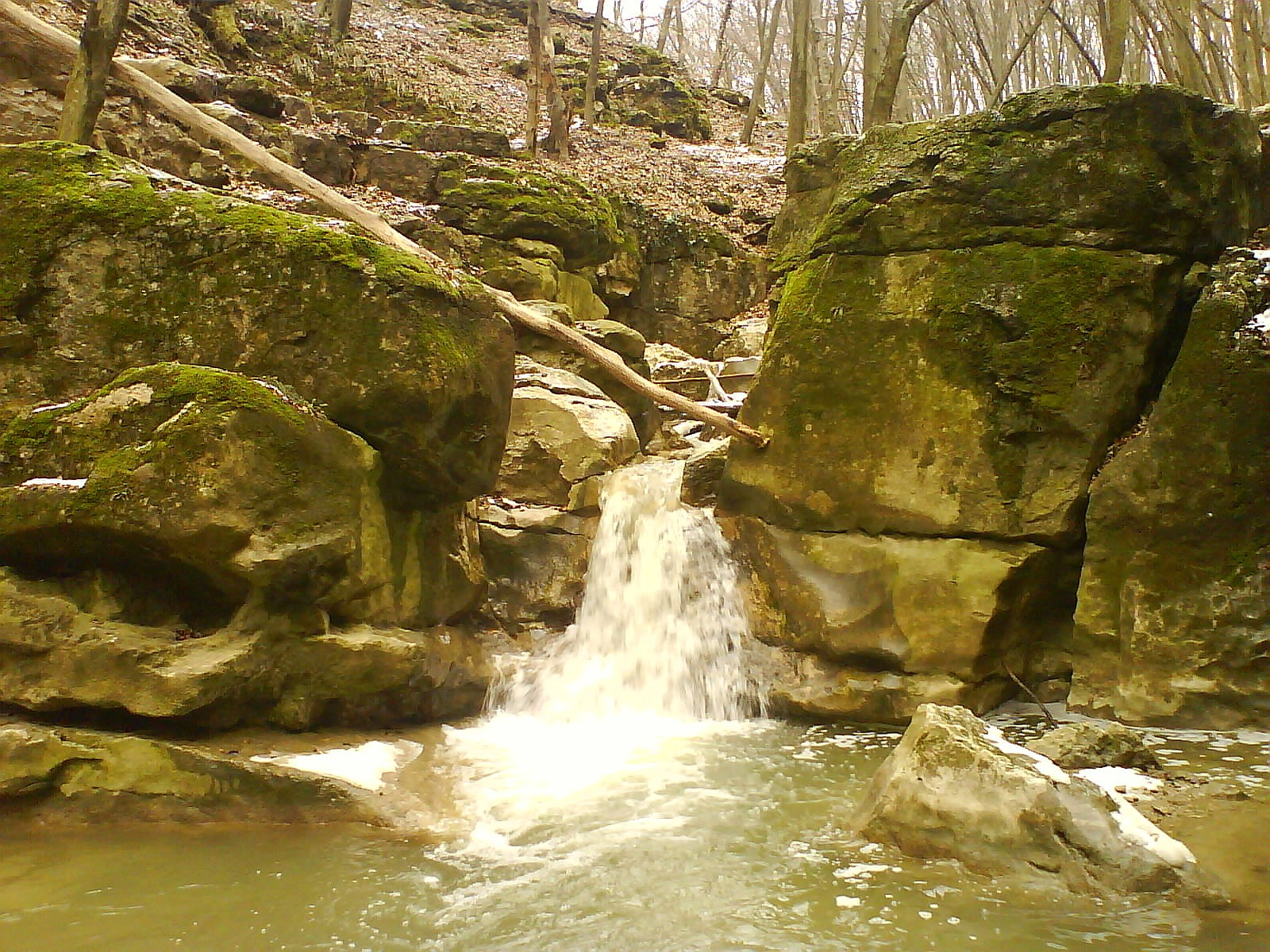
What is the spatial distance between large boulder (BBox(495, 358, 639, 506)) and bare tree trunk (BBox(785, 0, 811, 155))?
11.3 m

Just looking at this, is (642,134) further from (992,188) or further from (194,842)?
(194,842)

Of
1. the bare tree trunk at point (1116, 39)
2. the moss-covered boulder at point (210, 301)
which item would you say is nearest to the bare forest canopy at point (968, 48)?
the bare tree trunk at point (1116, 39)

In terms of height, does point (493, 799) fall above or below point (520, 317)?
below

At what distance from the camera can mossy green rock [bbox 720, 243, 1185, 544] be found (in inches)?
259

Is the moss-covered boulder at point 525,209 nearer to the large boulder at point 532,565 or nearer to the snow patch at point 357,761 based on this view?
the large boulder at point 532,565

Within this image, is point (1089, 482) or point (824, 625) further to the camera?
point (824, 625)

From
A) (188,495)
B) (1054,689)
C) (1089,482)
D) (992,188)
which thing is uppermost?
(992,188)

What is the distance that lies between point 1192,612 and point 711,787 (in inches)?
149

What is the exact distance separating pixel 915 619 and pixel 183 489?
543cm

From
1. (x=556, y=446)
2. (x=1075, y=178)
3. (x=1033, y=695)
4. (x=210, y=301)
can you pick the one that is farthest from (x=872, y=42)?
(x=210, y=301)

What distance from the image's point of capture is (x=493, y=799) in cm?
502

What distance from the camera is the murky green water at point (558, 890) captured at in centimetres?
334

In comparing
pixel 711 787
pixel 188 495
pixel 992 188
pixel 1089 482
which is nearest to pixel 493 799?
pixel 711 787

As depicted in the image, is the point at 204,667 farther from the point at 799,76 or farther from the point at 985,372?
the point at 799,76
